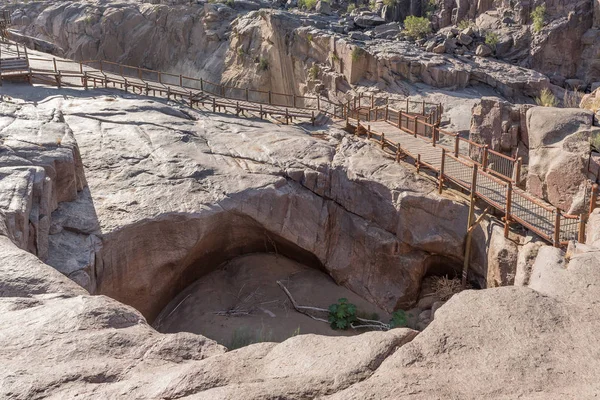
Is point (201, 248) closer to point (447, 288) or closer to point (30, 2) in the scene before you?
point (447, 288)

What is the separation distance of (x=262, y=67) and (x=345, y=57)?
7.75 meters

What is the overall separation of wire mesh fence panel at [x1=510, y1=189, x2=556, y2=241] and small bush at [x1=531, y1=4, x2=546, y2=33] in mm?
24209

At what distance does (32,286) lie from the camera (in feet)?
21.9

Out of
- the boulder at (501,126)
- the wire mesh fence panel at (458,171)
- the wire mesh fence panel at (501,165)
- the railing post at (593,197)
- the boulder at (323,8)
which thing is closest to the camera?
the railing post at (593,197)

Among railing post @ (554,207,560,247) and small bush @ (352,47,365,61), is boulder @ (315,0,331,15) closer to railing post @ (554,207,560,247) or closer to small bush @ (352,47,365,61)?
small bush @ (352,47,365,61)

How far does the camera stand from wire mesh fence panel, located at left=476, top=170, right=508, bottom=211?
45.0 feet

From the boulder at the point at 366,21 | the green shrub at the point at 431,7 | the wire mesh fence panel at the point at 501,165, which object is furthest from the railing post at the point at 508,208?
the green shrub at the point at 431,7

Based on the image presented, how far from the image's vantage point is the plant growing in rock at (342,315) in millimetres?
14398

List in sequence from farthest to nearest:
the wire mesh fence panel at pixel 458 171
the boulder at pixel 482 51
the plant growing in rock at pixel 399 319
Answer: the boulder at pixel 482 51, the wire mesh fence panel at pixel 458 171, the plant growing in rock at pixel 399 319

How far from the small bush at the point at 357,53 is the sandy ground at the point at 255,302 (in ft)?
55.8

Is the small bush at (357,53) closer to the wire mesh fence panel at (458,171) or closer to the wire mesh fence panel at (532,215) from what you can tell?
the wire mesh fence panel at (458,171)

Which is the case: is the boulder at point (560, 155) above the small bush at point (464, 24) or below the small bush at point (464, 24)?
below

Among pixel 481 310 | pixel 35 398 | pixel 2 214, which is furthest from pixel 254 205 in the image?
pixel 35 398

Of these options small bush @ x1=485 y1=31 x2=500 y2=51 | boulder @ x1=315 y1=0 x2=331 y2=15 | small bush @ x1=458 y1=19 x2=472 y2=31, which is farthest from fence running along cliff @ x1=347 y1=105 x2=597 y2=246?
boulder @ x1=315 y1=0 x2=331 y2=15
